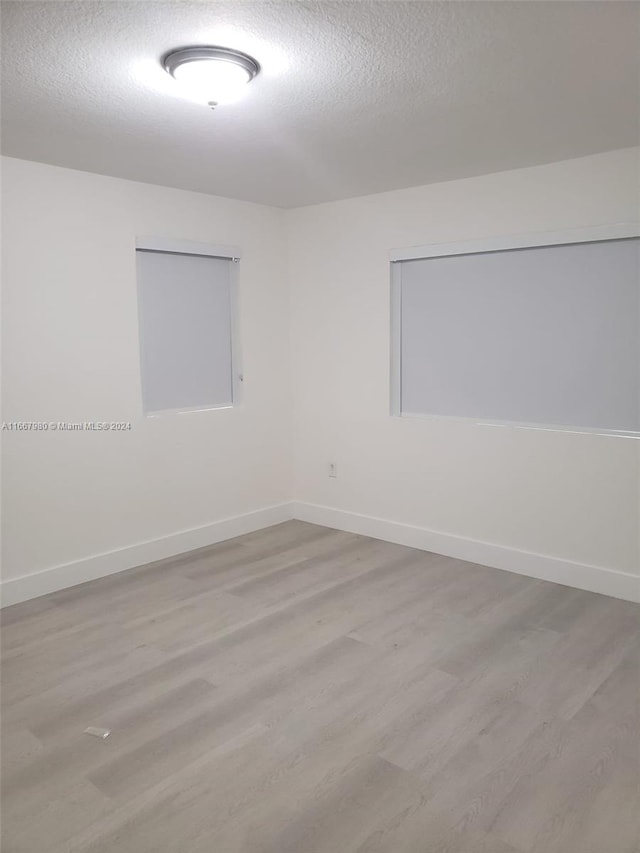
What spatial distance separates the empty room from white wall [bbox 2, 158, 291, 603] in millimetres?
19

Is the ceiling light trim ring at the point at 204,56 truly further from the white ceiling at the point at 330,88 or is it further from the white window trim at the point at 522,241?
the white window trim at the point at 522,241

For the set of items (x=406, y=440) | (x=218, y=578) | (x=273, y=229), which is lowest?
(x=218, y=578)

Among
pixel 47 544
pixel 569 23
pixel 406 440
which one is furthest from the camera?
pixel 406 440

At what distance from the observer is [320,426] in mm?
5207

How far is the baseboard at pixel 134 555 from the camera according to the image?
12.4 ft

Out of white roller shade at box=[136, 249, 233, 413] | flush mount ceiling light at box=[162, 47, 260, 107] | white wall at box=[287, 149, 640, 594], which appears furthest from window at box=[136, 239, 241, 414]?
flush mount ceiling light at box=[162, 47, 260, 107]

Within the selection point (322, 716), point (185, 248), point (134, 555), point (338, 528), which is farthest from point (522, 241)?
point (134, 555)

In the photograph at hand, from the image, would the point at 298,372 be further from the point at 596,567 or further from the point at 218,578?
the point at 596,567

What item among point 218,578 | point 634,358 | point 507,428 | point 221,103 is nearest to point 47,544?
point 218,578

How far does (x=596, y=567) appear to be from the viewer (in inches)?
149

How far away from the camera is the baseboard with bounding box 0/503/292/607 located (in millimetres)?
3775

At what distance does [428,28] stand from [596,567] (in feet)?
9.86

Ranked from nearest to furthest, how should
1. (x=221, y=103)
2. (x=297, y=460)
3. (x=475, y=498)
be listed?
(x=221, y=103) < (x=475, y=498) < (x=297, y=460)

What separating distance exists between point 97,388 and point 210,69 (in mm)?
2257
